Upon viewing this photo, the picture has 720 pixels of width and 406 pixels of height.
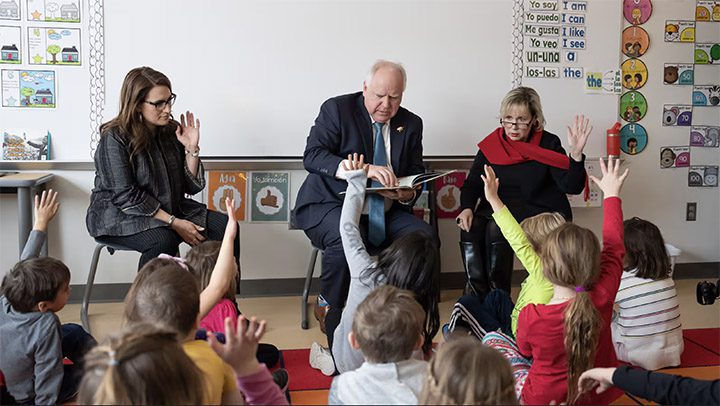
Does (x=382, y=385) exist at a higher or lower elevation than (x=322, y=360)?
higher

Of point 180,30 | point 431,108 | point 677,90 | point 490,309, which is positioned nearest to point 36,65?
point 180,30

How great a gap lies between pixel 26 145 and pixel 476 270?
7.70 feet

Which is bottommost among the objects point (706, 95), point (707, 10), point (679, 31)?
point (706, 95)

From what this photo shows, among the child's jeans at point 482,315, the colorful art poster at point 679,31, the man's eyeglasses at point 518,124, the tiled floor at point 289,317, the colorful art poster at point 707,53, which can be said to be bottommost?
the tiled floor at point 289,317

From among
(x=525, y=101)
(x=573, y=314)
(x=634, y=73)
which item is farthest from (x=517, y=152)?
(x=573, y=314)

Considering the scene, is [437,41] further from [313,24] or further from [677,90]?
[677,90]

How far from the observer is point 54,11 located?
12.5ft

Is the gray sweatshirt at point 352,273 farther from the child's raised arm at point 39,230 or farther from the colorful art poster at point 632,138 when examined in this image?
the colorful art poster at point 632,138

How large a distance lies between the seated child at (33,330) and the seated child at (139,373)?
1.16 metres

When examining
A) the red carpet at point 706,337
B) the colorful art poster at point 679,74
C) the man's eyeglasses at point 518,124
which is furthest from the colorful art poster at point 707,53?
the red carpet at point 706,337

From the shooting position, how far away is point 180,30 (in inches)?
154

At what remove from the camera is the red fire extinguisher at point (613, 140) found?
14.4 ft

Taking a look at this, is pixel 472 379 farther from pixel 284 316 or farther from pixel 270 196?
pixel 270 196

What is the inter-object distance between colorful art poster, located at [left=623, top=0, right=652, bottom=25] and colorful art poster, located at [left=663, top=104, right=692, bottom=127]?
0.54 meters
